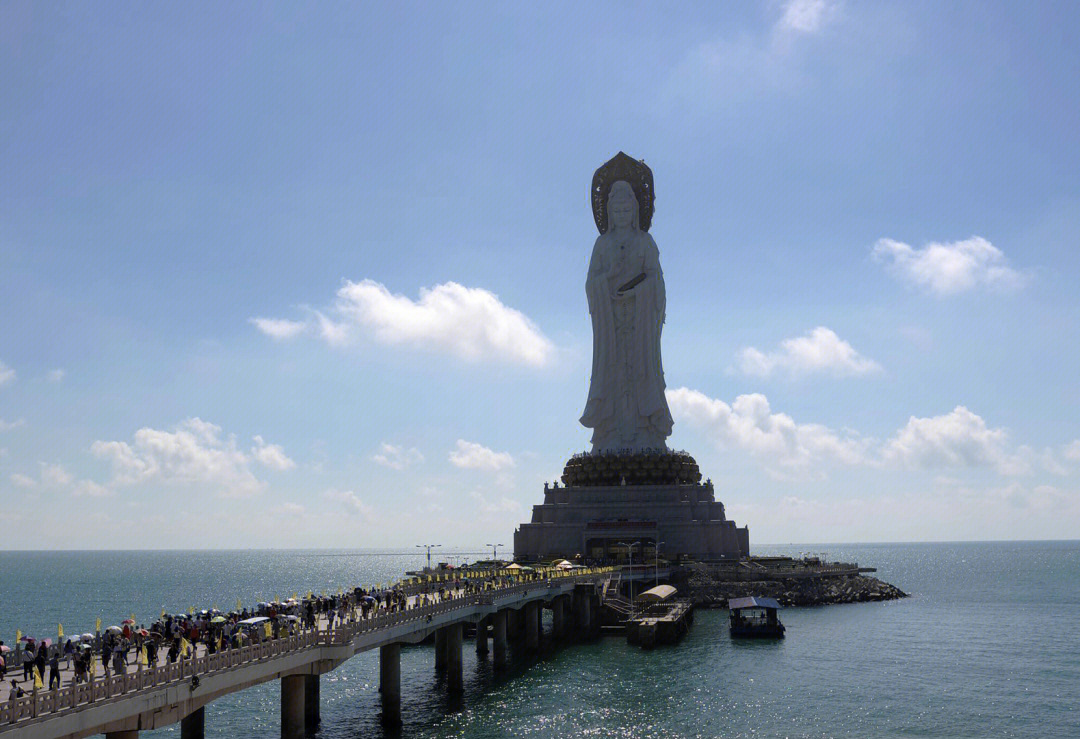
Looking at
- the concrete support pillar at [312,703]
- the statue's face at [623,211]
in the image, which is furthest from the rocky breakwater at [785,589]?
the concrete support pillar at [312,703]

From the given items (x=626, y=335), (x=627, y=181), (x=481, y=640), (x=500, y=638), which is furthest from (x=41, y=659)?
(x=627, y=181)

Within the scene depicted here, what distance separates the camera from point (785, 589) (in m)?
87.9

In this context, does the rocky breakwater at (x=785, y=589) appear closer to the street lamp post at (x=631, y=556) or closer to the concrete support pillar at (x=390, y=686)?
the street lamp post at (x=631, y=556)

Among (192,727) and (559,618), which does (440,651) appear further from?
(192,727)

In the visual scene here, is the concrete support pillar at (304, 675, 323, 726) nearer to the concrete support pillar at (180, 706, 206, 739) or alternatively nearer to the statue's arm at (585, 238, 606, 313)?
the concrete support pillar at (180, 706, 206, 739)

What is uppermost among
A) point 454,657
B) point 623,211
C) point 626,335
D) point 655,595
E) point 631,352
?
point 623,211

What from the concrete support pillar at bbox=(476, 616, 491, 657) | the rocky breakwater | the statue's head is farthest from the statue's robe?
the concrete support pillar at bbox=(476, 616, 491, 657)

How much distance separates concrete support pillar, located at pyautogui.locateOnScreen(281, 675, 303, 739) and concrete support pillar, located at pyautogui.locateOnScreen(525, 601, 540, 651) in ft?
93.2

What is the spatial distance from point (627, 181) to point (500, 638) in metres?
67.7

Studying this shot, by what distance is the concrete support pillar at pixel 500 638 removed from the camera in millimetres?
54125

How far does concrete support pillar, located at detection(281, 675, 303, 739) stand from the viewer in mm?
33031

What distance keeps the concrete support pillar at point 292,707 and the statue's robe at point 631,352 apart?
245ft

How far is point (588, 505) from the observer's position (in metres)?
99.5

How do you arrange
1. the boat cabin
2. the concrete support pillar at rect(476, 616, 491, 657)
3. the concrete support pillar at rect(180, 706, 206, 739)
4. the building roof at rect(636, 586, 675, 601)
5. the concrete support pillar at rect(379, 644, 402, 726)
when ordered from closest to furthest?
the concrete support pillar at rect(180, 706, 206, 739) → the concrete support pillar at rect(379, 644, 402, 726) → the concrete support pillar at rect(476, 616, 491, 657) → the boat cabin → the building roof at rect(636, 586, 675, 601)
